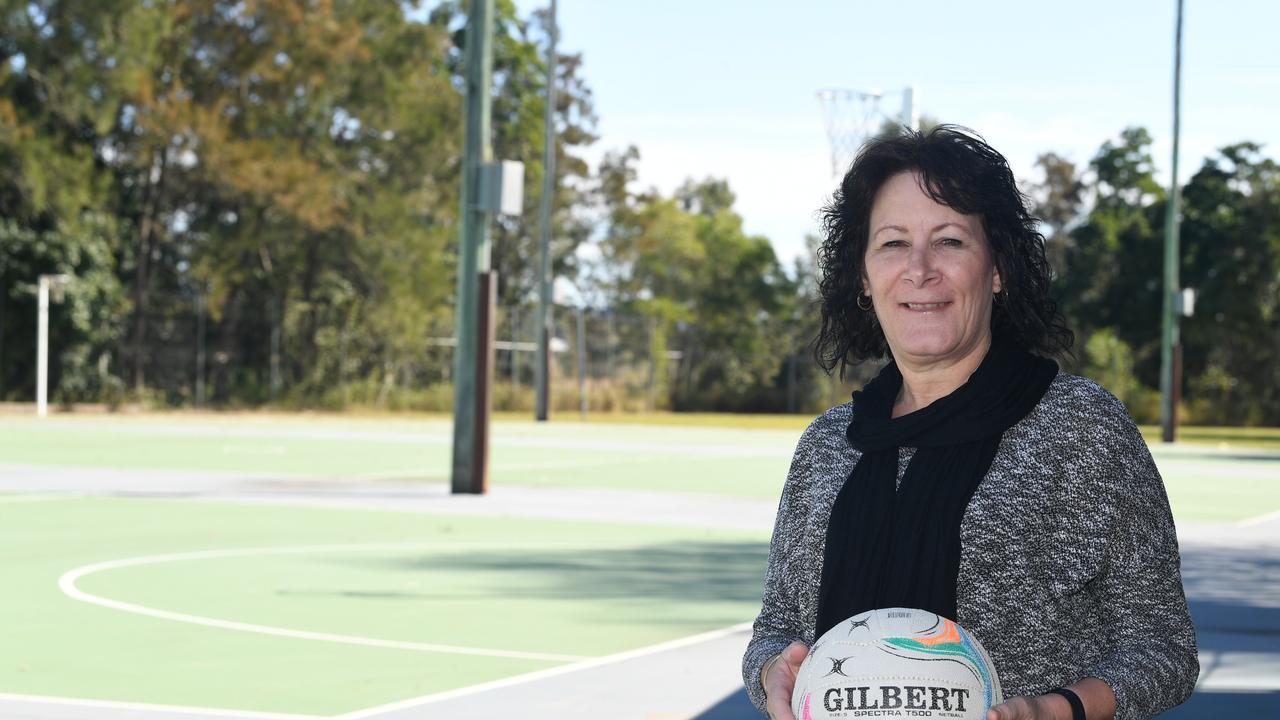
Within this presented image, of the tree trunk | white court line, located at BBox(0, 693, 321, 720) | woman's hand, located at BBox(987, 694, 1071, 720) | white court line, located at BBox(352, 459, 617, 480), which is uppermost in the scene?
the tree trunk

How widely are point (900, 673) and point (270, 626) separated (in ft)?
21.1

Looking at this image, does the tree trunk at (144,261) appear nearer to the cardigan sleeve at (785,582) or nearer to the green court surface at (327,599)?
the green court surface at (327,599)

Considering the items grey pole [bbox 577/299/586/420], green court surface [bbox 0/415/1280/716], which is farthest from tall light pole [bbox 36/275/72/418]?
green court surface [bbox 0/415/1280/716]

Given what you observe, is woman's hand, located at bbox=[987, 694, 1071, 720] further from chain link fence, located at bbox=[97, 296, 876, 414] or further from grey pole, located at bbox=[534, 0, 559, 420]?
chain link fence, located at bbox=[97, 296, 876, 414]

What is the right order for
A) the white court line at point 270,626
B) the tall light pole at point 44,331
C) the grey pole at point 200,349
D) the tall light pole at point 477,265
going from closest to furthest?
1. the white court line at point 270,626
2. the tall light pole at point 477,265
3. the tall light pole at point 44,331
4. the grey pole at point 200,349

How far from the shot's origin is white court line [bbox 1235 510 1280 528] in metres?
16.2

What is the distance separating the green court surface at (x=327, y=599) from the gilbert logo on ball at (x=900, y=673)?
13.7 feet

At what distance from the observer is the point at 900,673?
2.92m

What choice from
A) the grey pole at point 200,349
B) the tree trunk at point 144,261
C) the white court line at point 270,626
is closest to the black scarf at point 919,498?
the white court line at point 270,626

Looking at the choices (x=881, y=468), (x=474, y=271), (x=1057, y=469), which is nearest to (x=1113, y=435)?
(x=1057, y=469)

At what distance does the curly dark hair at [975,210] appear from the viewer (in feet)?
10.9

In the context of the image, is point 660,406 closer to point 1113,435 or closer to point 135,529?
point 135,529

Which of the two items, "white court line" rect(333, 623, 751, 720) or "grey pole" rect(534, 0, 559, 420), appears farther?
"grey pole" rect(534, 0, 559, 420)

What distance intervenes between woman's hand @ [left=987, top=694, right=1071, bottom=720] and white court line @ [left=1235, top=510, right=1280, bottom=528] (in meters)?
13.7
